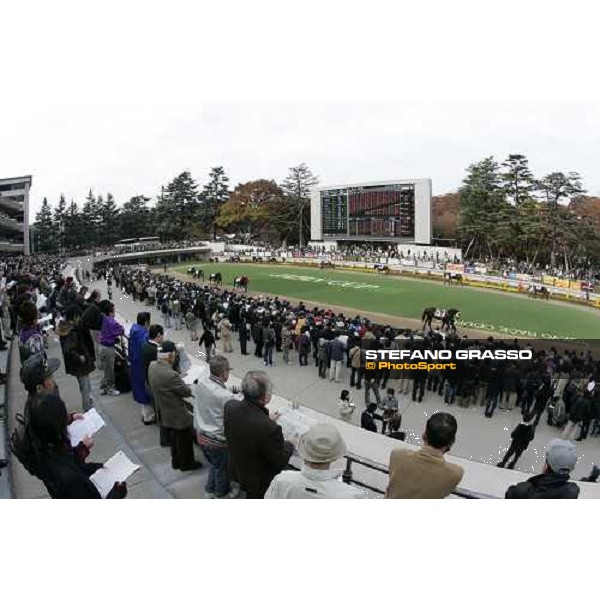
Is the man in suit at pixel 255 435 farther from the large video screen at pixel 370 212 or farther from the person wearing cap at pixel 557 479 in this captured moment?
the large video screen at pixel 370 212

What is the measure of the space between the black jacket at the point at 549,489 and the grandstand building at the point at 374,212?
37.4m

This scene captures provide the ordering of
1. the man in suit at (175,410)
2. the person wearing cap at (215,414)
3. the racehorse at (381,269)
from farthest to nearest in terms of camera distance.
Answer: the racehorse at (381,269) < the man in suit at (175,410) < the person wearing cap at (215,414)

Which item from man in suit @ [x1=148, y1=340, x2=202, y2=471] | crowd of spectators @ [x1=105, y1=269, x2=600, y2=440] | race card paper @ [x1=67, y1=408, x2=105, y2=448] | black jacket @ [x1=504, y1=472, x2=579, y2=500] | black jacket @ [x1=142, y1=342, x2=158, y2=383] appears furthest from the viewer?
crowd of spectators @ [x1=105, y1=269, x2=600, y2=440]

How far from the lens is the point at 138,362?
4.85 metres

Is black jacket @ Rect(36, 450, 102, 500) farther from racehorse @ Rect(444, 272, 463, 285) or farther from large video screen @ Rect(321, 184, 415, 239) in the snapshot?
large video screen @ Rect(321, 184, 415, 239)

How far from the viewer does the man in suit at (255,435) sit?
274cm

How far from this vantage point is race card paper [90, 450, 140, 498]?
107 inches

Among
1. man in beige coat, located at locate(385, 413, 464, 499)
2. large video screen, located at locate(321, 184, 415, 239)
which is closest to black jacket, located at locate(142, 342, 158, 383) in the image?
man in beige coat, located at locate(385, 413, 464, 499)

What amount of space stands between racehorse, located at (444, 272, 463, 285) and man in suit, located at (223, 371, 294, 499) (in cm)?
3079

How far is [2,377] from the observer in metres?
5.33

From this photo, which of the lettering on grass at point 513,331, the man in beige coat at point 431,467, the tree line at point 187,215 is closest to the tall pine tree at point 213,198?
the tree line at point 187,215

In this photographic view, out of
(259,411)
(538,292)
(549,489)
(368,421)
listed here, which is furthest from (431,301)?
(259,411)

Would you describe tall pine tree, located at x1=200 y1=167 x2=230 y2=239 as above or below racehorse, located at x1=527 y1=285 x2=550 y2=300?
above

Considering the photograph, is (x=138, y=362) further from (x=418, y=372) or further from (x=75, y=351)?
(x=418, y=372)
